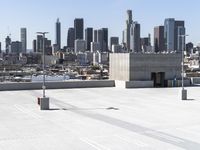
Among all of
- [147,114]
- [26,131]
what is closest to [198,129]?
[147,114]

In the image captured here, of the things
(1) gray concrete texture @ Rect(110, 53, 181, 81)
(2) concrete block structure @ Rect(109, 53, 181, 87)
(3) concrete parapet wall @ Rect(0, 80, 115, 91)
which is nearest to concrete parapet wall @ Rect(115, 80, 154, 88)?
(2) concrete block structure @ Rect(109, 53, 181, 87)

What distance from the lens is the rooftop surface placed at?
2103 centimetres

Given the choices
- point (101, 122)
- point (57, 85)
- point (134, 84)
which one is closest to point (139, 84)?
point (134, 84)

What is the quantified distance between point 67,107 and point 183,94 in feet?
34.5

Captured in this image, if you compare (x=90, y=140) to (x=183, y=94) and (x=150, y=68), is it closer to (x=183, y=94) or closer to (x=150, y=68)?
(x=183, y=94)

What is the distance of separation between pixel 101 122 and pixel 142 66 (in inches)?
996

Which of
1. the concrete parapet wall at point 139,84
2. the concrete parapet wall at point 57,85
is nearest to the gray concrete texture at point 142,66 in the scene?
the concrete parapet wall at point 139,84

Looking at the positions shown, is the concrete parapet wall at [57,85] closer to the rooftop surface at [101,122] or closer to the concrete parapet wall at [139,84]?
the concrete parapet wall at [139,84]

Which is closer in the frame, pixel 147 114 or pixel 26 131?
pixel 26 131

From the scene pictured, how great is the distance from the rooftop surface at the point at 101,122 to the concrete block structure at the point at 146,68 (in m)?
8.78

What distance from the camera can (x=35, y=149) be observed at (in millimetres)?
19828

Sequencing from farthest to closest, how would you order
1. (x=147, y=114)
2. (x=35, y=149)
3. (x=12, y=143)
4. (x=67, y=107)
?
(x=67, y=107) < (x=147, y=114) < (x=12, y=143) < (x=35, y=149)

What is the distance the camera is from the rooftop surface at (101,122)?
2103 cm

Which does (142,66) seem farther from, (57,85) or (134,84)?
(57,85)
